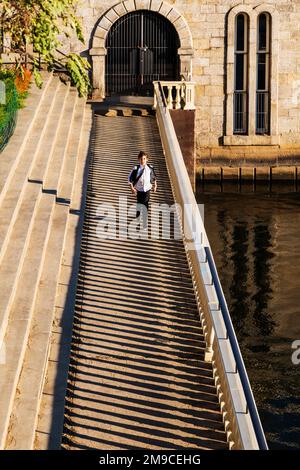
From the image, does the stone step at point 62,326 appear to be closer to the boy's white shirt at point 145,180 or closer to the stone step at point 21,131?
the boy's white shirt at point 145,180

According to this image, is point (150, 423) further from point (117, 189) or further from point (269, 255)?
point (269, 255)

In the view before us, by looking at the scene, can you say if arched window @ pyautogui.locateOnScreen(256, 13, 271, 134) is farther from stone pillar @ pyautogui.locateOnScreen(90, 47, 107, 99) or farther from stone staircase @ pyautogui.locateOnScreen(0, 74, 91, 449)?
stone staircase @ pyautogui.locateOnScreen(0, 74, 91, 449)

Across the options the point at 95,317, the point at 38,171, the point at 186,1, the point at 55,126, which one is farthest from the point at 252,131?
the point at 95,317

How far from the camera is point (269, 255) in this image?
1019 inches

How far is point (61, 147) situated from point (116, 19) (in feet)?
33.7

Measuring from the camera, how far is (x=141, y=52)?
32.2 meters

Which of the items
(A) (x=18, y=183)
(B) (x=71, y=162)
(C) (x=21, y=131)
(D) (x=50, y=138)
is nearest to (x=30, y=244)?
(A) (x=18, y=183)

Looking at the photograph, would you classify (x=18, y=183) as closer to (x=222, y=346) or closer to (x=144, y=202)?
(x=144, y=202)

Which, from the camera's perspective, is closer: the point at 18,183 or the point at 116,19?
the point at 18,183

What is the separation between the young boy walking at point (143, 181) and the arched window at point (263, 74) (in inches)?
601

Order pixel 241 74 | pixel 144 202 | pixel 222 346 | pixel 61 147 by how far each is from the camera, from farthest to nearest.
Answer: pixel 241 74 → pixel 61 147 → pixel 144 202 → pixel 222 346

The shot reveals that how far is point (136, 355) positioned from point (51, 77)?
16967mm

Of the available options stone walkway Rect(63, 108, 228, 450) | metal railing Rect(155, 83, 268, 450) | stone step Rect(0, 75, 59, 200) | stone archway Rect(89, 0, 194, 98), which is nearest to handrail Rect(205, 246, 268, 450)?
metal railing Rect(155, 83, 268, 450)

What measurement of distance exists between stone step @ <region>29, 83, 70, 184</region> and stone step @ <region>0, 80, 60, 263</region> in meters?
0.12
